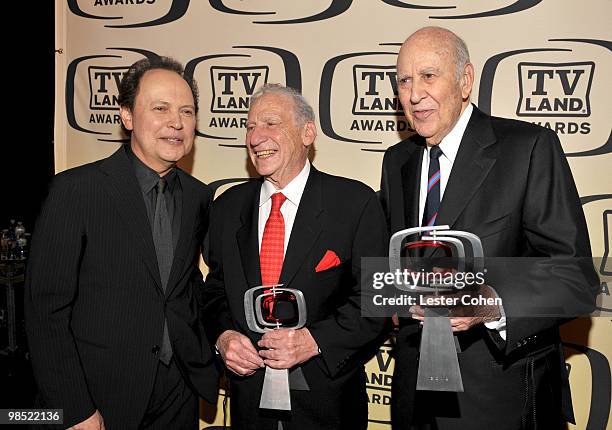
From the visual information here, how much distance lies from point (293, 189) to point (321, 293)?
39 cm

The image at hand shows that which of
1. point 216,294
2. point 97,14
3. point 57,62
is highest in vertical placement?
point 97,14

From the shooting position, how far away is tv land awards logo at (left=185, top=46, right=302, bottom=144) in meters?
2.93

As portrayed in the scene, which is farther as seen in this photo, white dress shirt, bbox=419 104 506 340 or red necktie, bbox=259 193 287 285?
red necktie, bbox=259 193 287 285

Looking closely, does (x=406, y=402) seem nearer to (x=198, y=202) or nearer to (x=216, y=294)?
(x=216, y=294)

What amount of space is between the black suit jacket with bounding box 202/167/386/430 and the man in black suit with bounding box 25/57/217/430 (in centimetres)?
13

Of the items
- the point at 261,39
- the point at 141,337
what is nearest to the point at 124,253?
the point at 141,337

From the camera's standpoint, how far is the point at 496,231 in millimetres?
1774

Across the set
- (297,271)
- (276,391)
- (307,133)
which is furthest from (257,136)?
(276,391)

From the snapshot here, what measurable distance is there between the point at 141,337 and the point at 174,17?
187 cm

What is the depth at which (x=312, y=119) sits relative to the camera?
219cm

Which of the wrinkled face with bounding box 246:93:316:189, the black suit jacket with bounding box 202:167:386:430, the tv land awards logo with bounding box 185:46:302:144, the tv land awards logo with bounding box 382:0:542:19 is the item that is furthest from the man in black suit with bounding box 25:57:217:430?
the tv land awards logo with bounding box 382:0:542:19

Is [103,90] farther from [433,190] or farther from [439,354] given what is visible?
[439,354]

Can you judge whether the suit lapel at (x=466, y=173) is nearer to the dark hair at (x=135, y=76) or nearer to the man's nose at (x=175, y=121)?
the man's nose at (x=175, y=121)

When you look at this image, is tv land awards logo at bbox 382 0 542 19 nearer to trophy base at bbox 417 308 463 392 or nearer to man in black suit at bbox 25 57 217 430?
man in black suit at bbox 25 57 217 430
